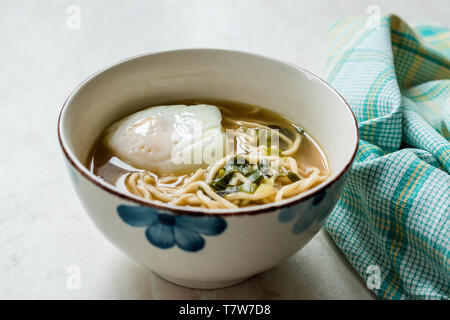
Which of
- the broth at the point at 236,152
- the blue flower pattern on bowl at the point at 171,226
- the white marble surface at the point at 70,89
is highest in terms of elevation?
the blue flower pattern on bowl at the point at 171,226

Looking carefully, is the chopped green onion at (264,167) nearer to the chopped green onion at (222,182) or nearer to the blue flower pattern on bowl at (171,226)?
the chopped green onion at (222,182)

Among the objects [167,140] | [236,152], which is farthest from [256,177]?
[167,140]

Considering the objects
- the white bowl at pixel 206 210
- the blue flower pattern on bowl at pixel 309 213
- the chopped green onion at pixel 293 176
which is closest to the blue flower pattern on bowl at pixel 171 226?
the white bowl at pixel 206 210

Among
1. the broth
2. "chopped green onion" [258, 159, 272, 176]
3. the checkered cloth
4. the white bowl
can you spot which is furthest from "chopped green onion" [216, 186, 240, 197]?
the checkered cloth

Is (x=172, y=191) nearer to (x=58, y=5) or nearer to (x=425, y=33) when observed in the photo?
(x=425, y=33)

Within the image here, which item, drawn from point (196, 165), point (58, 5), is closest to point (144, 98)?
point (196, 165)

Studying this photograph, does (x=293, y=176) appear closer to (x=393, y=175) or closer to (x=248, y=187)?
(x=248, y=187)
